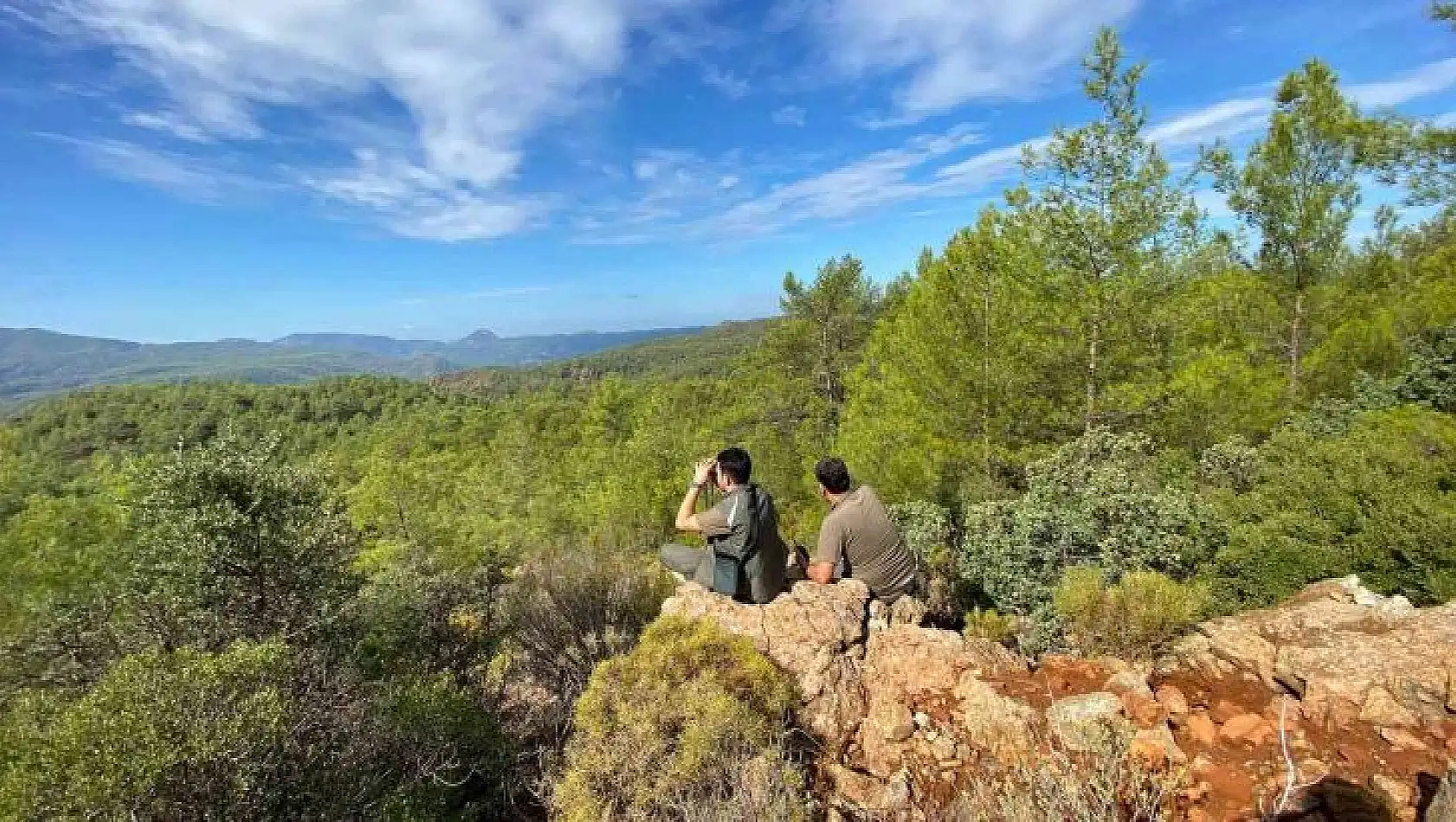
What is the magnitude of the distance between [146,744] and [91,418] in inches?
4380

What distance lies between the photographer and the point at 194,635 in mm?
6777

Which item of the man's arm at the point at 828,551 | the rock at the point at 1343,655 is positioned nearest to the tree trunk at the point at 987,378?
the rock at the point at 1343,655

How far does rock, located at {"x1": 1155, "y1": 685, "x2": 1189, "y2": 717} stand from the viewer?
3.76 meters

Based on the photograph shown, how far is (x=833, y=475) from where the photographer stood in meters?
5.47

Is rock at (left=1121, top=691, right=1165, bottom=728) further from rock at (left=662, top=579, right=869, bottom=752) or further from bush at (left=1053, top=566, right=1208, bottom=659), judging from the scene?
rock at (left=662, top=579, right=869, bottom=752)

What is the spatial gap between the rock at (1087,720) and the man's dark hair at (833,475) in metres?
2.18

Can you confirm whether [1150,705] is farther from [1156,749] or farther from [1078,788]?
[1078,788]

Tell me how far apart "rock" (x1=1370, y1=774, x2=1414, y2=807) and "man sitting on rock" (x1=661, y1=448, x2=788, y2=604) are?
334 cm

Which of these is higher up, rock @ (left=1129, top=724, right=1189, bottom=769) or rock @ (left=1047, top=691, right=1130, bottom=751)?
rock @ (left=1047, top=691, right=1130, bottom=751)

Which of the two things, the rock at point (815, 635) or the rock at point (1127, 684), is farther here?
the rock at point (815, 635)

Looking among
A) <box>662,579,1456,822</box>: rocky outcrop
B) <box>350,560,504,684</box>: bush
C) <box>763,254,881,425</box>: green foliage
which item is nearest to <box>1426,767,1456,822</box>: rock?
<box>662,579,1456,822</box>: rocky outcrop

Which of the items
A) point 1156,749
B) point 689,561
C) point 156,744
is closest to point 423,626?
point 689,561

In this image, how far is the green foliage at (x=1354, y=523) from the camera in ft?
18.4

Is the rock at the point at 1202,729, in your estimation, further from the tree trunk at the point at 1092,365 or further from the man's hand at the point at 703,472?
the tree trunk at the point at 1092,365
